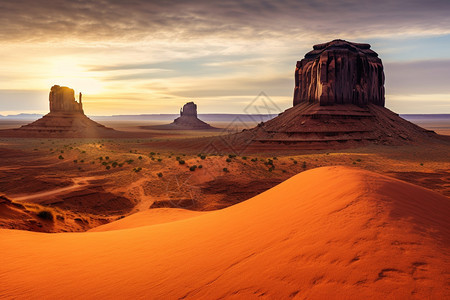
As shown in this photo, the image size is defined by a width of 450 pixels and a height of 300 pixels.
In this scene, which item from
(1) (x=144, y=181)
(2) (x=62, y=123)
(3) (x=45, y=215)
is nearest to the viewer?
(3) (x=45, y=215)

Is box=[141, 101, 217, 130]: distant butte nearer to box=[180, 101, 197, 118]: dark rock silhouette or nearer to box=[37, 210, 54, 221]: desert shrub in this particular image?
box=[180, 101, 197, 118]: dark rock silhouette

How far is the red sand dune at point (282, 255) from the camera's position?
3.38m

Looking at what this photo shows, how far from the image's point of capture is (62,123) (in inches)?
3644

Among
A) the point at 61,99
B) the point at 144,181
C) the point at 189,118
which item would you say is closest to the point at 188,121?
the point at 189,118

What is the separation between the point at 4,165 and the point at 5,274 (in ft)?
93.4

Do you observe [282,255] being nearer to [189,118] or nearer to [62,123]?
[62,123]

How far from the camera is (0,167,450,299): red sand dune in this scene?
11.1 feet

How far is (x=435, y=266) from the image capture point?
3.43 m

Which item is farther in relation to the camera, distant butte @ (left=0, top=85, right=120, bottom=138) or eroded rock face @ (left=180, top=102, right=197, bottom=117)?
eroded rock face @ (left=180, top=102, right=197, bottom=117)

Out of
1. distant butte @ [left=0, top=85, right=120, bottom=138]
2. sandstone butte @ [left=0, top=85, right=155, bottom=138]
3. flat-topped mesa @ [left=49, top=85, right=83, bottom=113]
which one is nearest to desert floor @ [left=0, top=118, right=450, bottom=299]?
sandstone butte @ [left=0, top=85, right=155, bottom=138]

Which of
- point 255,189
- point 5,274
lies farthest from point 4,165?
point 5,274

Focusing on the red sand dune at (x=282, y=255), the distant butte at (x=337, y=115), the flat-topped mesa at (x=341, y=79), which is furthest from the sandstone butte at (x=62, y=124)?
the red sand dune at (x=282, y=255)

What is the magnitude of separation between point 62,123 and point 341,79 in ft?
287

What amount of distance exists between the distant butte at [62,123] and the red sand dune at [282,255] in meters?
89.8
